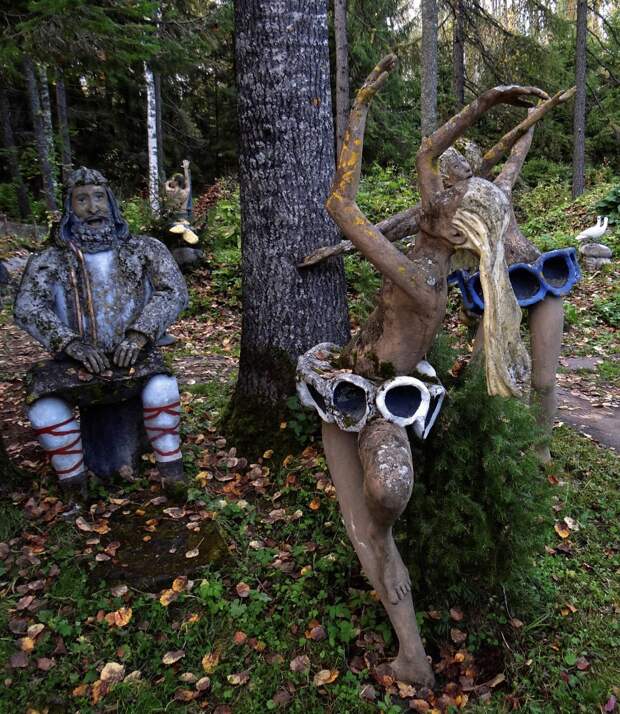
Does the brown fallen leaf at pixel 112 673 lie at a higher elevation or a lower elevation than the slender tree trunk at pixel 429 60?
lower

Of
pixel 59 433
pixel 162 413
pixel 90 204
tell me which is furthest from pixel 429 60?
pixel 59 433

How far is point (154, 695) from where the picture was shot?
2527 millimetres

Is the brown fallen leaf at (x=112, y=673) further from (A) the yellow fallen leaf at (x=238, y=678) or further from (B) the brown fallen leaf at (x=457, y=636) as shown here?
(B) the brown fallen leaf at (x=457, y=636)

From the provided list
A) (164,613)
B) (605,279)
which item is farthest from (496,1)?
(164,613)

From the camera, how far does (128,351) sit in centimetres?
343

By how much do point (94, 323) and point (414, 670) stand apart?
8.61 ft

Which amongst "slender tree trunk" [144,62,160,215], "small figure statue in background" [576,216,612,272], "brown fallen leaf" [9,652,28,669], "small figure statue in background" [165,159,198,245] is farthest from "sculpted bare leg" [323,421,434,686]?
"slender tree trunk" [144,62,160,215]

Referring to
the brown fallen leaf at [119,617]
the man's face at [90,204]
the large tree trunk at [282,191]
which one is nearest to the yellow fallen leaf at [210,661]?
the brown fallen leaf at [119,617]

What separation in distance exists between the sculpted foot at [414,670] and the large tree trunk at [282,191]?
192 centimetres

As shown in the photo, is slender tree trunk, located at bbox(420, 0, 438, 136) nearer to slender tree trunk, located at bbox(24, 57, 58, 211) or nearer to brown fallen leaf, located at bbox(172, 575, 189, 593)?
slender tree trunk, located at bbox(24, 57, 58, 211)

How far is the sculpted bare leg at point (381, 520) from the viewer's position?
2.32m

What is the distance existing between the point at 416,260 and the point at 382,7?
14.1 metres

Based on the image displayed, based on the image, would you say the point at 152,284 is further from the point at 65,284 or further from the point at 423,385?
the point at 423,385

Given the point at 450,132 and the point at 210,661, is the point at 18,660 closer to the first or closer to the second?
the point at 210,661
